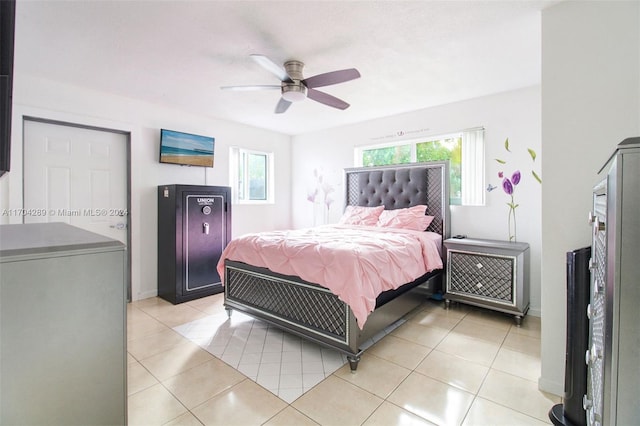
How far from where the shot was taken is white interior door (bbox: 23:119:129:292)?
308cm

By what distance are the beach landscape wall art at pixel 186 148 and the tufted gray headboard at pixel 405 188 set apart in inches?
85.5

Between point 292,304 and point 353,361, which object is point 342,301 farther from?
point 292,304

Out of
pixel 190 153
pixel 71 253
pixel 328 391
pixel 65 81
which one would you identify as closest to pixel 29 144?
pixel 65 81

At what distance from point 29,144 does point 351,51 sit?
340 cm

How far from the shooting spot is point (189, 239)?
3.77m

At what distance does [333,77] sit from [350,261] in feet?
4.83

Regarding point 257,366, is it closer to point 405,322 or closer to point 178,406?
point 178,406

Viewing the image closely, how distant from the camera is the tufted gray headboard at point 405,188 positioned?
3768 millimetres

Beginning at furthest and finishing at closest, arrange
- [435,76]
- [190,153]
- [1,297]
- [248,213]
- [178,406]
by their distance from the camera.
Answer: [248,213] < [190,153] < [435,76] < [178,406] < [1,297]

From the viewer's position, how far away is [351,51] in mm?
2465

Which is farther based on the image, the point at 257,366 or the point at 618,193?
the point at 257,366

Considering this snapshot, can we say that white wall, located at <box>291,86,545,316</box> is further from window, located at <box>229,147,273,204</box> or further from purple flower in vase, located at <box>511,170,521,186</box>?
window, located at <box>229,147,273,204</box>

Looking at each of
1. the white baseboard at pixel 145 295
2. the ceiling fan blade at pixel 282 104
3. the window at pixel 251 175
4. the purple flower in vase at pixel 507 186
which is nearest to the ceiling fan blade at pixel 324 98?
the ceiling fan blade at pixel 282 104

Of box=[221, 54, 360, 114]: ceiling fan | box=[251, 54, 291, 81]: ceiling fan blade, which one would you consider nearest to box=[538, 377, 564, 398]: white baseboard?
box=[221, 54, 360, 114]: ceiling fan
